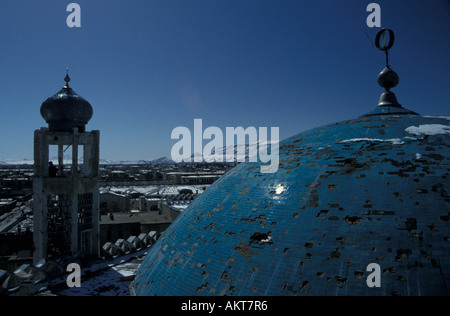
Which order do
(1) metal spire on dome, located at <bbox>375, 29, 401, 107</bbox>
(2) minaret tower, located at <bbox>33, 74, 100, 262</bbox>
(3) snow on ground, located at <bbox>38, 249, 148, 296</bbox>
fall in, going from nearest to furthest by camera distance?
(1) metal spire on dome, located at <bbox>375, 29, 401, 107</bbox>
(3) snow on ground, located at <bbox>38, 249, 148, 296</bbox>
(2) minaret tower, located at <bbox>33, 74, 100, 262</bbox>

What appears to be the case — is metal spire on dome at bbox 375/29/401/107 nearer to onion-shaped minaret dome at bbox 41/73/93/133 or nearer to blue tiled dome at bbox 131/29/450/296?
blue tiled dome at bbox 131/29/450/296

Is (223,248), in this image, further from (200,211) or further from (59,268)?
(59,268)

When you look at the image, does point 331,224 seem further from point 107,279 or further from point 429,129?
point 107,279

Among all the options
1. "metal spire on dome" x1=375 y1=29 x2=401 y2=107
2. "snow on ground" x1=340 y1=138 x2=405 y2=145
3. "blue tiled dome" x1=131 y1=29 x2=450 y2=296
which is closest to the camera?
"blue tiled dome" x1=131 y1=29 x2=450 y2=296

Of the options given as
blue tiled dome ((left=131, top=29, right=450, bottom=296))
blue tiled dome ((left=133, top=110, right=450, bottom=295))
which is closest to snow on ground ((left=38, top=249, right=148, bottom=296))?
blue tiled dome ((left=131, top=29, right=450, bottom=296))

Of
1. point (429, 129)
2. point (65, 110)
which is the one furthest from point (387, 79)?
point (65, 110)
